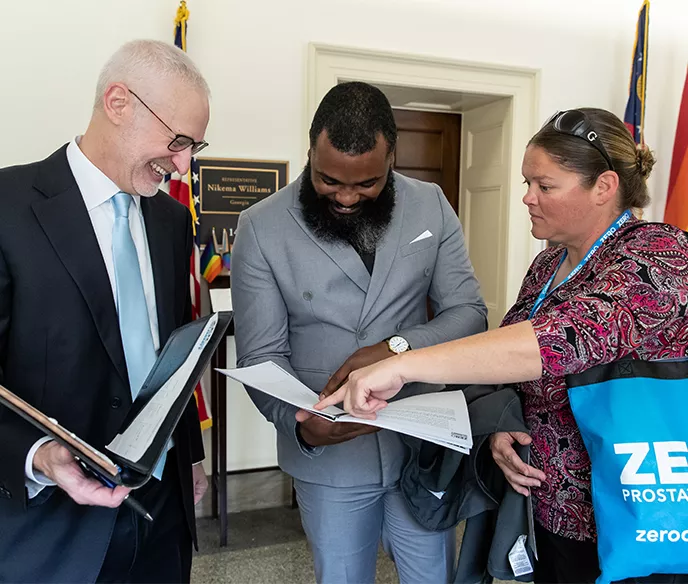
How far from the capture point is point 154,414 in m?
0.96

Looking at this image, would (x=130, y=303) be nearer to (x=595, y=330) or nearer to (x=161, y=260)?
(x=161, y=260)

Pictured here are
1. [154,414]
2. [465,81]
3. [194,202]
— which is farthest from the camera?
[465,81]

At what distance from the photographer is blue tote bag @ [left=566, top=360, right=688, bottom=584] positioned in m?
1.05

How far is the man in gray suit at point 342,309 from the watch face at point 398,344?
38 millimetres

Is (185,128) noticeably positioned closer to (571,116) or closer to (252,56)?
(571,116)

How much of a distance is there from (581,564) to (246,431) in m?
2.37

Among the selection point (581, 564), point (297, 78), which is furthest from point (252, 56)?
point (581, 564)

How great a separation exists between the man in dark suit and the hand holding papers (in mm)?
280

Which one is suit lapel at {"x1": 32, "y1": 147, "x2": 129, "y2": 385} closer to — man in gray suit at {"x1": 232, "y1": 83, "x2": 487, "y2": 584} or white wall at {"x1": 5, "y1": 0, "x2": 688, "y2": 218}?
man in gray suit at {"x1": 232, "y1": 83, "x2": 487, "y2": 584}

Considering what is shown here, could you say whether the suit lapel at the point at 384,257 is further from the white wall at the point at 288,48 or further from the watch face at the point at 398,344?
the white wall at the point at 288,48

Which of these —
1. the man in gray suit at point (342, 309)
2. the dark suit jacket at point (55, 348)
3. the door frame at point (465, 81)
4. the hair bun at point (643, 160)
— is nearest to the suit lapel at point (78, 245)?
the dark suit jacket at point (55, 348)

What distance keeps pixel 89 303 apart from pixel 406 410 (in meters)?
0.65

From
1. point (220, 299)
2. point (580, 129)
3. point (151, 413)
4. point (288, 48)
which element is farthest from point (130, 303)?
point (288, 48)

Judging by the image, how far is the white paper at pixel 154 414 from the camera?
893 mm
